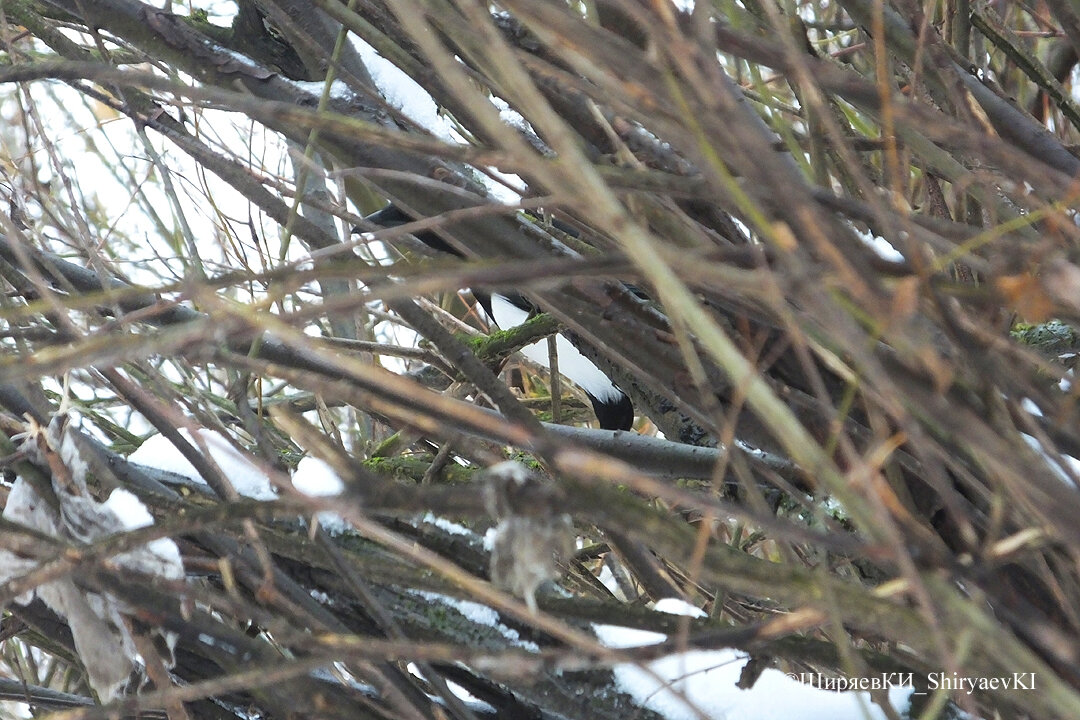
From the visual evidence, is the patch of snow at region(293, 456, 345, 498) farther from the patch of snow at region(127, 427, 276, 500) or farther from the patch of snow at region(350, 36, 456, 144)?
the patch of snow at region(350, 36, 456, 144)

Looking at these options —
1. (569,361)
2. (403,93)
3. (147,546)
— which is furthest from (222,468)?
(569,361)

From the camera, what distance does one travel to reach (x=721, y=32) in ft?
1.88

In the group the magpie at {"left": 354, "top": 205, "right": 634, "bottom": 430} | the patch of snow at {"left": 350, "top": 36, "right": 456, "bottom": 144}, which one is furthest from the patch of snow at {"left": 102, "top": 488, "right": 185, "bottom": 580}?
the magpie at {"left": 354, "top": 205, "right": 634, "bottom": 430}

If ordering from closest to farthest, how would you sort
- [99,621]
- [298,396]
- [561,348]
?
[99,621] < [298,396] < [561,348]

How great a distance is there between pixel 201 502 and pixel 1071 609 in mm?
713

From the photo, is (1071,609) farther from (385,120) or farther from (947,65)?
(385,120)

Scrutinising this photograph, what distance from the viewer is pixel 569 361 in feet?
9.21

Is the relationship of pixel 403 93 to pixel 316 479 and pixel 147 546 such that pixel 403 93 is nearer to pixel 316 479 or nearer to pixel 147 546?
pixel 316 479

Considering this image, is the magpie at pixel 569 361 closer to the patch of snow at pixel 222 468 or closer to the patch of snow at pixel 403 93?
the patch of snow at pixel 403 93

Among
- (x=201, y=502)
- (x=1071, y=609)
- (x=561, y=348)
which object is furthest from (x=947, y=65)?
(x=561, y=348)

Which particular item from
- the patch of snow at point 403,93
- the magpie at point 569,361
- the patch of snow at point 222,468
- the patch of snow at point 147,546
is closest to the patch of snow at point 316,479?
the patch of snow at point 222,468

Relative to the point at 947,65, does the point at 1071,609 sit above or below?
below

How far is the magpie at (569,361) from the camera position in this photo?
2.36 meters

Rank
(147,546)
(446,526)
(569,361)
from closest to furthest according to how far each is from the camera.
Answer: (147,546) < (446,526) < (569,361)
